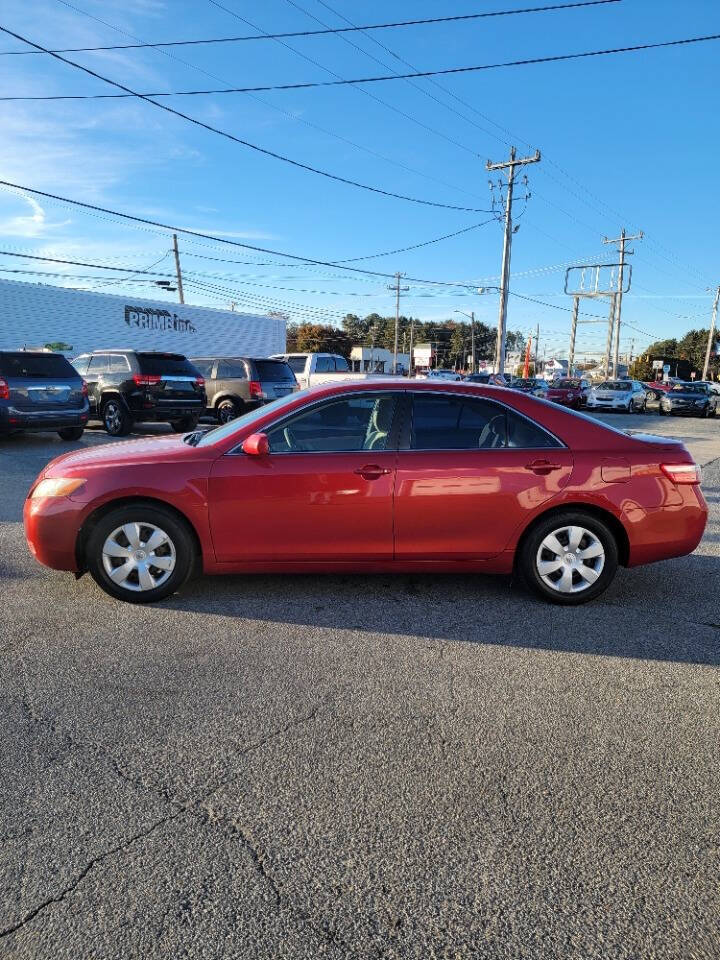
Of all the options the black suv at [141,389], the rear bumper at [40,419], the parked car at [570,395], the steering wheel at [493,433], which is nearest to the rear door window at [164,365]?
the black suv at [141,389]

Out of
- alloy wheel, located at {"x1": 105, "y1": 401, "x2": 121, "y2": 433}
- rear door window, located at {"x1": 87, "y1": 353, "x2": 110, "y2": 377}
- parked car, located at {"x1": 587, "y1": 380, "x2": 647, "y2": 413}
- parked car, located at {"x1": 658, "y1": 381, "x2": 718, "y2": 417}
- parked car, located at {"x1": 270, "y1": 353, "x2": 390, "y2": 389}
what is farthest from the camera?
parked car, located at {"x1": 587, "y1": 380, "x2": 647, "y2": 413}

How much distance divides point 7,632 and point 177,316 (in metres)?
29.7

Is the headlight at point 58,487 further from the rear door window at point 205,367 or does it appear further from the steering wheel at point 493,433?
the rear door window at point 205,367

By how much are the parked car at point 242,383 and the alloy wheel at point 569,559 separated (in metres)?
11.5

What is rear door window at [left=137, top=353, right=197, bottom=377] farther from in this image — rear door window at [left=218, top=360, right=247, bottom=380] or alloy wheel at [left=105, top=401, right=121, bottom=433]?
rear door window at [left=218, top=360, right=247, bottom=380]

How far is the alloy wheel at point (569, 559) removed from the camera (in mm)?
4344

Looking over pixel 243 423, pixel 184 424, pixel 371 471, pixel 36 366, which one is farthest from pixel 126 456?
pixel 184 424

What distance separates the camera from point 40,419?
11055mm

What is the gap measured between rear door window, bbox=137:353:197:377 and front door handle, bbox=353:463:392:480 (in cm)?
1013

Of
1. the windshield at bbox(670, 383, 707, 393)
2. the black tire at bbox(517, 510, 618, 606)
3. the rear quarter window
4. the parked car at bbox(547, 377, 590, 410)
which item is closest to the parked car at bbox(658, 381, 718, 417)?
the windshield at bbox(670, 383, 707, 393)

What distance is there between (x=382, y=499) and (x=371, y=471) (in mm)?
199

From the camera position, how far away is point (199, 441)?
4.66 metres

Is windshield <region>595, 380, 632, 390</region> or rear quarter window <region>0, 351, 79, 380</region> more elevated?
rear quarter window <region>0, 351, 79, 380</region>

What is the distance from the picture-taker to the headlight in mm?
4246
